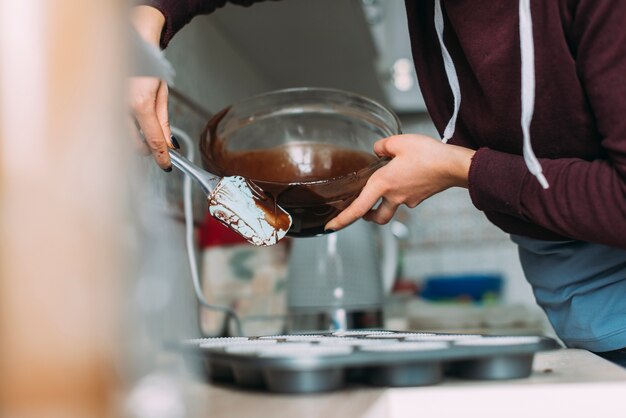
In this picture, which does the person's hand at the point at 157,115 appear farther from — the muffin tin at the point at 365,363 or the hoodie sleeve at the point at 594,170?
the hoodie sleeve at the point at 594,170

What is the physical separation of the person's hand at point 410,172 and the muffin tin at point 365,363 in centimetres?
23

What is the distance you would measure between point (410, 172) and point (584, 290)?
239mm

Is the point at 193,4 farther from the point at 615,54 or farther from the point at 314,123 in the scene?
the point at 615,54

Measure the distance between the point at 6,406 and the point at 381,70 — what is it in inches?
73.9

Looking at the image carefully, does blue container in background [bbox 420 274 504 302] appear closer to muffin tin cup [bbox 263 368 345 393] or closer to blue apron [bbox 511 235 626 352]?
blue apron [bbox 511 235 626 352]

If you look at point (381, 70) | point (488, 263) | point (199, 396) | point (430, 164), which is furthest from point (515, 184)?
point (488, 263)

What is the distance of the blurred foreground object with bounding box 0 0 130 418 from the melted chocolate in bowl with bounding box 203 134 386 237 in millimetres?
470

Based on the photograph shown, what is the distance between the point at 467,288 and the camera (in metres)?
2.62

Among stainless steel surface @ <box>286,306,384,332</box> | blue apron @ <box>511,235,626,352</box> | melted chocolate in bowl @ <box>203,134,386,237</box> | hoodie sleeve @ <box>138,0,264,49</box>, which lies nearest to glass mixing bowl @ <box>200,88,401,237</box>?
melted chocolate in bowl @ <box>203,134,386,237</box>

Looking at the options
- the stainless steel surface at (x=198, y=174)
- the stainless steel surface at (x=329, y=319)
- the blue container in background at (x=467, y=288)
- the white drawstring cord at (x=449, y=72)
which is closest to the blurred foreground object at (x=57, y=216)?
the stainless steel surface at (x=198, y=174)

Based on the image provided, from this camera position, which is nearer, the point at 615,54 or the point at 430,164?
the point at 615,54

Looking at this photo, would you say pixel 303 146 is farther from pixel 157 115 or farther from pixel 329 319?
pixel 329 319

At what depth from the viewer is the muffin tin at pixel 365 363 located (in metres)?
0.41

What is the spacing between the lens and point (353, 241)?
122 centimetres
